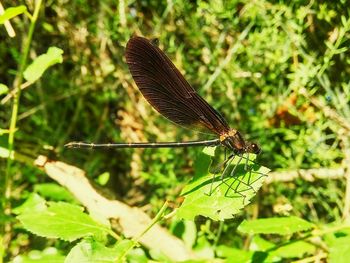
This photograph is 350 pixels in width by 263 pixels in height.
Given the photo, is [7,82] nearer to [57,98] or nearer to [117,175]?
[57,98]

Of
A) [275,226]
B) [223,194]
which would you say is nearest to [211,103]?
[275,226]

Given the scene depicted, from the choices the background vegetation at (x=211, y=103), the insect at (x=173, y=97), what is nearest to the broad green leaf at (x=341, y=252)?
the background vegetation at (x=211, y=103)

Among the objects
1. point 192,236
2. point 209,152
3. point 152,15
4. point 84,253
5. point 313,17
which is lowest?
point 84,253

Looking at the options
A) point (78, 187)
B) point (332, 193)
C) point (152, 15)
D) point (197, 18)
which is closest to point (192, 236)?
point (78, 187)

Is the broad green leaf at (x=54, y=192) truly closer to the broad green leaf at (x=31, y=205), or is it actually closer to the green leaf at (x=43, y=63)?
the broad green leaf at (x=31, y=205)

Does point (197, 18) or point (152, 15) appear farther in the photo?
point (152, 15)

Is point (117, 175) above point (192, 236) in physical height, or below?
above
